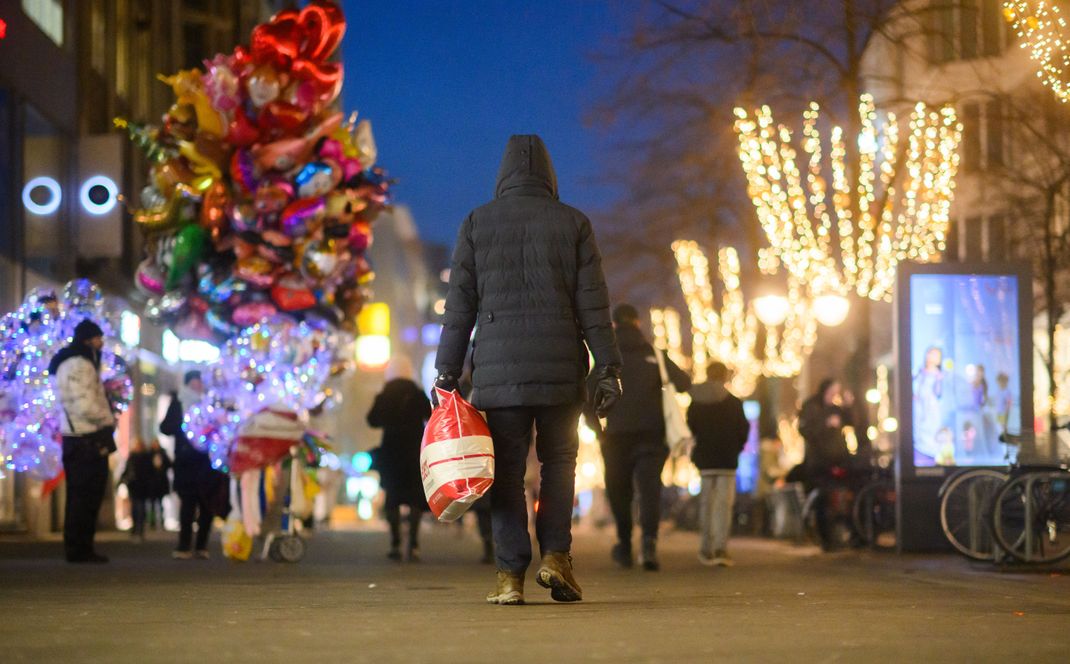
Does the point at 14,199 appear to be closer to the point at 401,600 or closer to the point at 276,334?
the point at 276,334

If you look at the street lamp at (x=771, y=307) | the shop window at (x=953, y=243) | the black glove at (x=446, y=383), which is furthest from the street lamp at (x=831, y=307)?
the shop window at (x=953, y=243)

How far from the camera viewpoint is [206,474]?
18.8 meters

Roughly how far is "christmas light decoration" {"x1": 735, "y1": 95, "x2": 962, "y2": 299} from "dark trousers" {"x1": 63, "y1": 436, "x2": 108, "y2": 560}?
12693mm

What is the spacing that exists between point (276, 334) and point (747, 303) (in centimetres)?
3003

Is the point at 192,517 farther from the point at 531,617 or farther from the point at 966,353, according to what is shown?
the point at 531,617

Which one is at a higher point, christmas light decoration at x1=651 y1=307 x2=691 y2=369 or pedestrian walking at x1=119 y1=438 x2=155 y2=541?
christmas light decoration at x1=651 y1=307 x2=691 y2=369

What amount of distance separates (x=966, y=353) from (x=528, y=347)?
933 centimetres

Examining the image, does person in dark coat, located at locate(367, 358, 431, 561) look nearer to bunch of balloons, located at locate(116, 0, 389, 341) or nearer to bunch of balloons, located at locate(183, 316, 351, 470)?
bunch of balloons, located at locate(183, 316, 351, 470)

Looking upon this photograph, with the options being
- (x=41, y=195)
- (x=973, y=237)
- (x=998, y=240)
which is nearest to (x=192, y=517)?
(x=41, y=195)

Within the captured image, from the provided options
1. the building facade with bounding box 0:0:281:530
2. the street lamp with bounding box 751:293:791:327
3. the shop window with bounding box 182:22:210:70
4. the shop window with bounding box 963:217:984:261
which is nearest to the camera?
the building facade with bounding box 0:0:281:530

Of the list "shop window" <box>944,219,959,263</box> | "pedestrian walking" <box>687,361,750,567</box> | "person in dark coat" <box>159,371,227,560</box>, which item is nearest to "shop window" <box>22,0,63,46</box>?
"person in dark coat" <box>159,371,227,560</box>

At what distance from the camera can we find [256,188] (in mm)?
18750

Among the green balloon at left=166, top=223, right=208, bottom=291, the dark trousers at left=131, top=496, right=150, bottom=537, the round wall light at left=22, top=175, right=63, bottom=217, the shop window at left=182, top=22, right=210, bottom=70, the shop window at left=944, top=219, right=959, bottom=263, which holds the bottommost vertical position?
the dark trousers at left=131, top=496, right=150, bottom=537

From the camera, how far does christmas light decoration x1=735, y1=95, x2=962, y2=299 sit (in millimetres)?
27578
